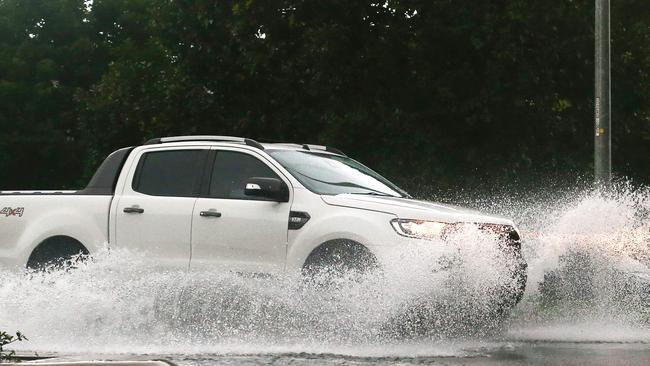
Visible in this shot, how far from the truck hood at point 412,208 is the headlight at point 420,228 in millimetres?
37

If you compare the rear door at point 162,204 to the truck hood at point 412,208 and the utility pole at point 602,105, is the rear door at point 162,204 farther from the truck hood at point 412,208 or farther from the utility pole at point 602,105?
the utility pole at point 602,105

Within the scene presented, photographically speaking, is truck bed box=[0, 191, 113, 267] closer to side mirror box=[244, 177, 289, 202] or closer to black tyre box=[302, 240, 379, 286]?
side mirror box=[244, 177, 289, 202]

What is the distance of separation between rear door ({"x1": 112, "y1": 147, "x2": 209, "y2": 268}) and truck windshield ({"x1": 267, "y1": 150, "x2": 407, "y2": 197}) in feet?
3.00

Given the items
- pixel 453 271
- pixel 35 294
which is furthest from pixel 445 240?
pixel 35 294

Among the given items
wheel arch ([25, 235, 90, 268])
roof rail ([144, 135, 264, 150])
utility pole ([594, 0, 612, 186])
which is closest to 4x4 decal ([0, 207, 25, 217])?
wheel arch ([25, 235, 90, 268])

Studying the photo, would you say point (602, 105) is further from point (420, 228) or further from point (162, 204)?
point (162, 204)

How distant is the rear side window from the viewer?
1089cm

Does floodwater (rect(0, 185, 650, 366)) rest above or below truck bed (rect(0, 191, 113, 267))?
below

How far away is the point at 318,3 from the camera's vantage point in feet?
79.1

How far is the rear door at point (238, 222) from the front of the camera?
10055mm

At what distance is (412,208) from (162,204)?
102 inches

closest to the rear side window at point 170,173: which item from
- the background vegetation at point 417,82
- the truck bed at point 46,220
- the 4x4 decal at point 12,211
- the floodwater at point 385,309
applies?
the truck bed at point 46,220

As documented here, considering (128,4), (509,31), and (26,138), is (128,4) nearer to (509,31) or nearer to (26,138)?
(26,138)

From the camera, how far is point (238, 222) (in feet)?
33.6
